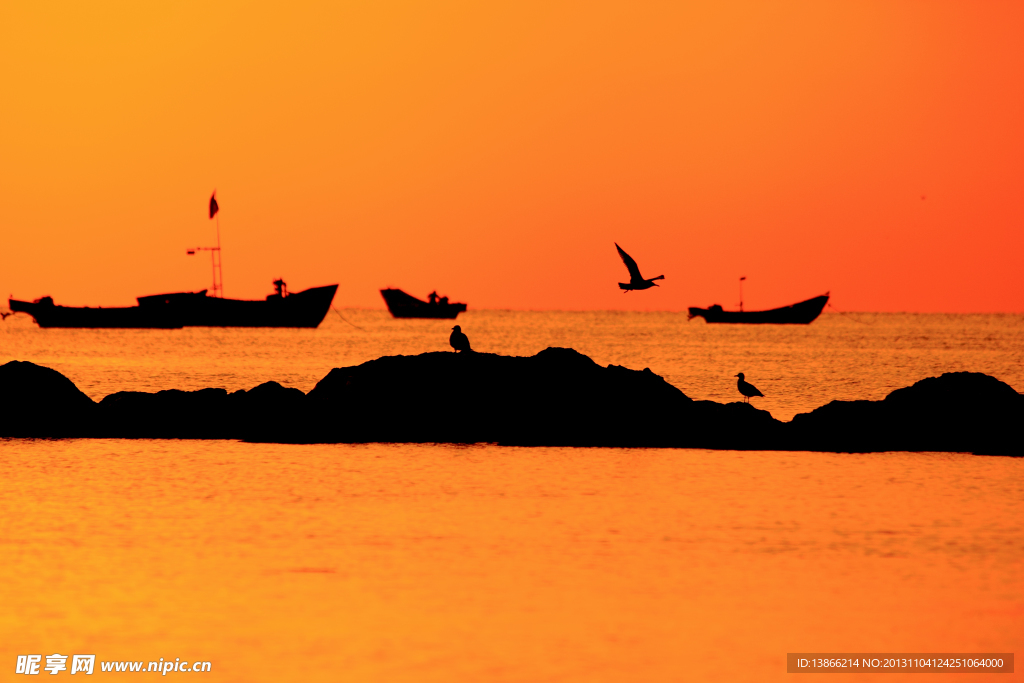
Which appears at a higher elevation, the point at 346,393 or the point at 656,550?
the point at 346,393

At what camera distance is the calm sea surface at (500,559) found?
7141mm

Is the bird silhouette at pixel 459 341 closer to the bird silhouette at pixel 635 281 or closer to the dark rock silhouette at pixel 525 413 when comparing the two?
the dark rock silhouette at pixel 525 413

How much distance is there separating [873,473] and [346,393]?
892 centimetres

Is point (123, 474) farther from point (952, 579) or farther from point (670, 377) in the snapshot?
point (670, 377)

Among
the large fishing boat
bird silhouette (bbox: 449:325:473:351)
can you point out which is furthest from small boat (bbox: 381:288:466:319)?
bird silhouette (bbox: 449:325:473:351)

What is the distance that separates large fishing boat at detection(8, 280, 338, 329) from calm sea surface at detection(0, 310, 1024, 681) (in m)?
84.3

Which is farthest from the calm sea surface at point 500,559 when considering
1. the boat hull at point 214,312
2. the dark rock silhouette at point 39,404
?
the boat hull at point 214,312

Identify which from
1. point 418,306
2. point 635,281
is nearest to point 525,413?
point 635,281

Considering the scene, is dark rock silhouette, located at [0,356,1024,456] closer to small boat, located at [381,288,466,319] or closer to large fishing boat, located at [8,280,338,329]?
large fishing boat, located at [8,280,338,329]

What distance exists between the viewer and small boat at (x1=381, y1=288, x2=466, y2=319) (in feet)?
440

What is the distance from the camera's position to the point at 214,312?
332 feet

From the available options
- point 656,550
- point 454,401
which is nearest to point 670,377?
point 454,401

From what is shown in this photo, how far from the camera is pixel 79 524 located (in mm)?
11312

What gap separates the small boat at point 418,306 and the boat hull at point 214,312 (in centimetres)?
Result: 3108
